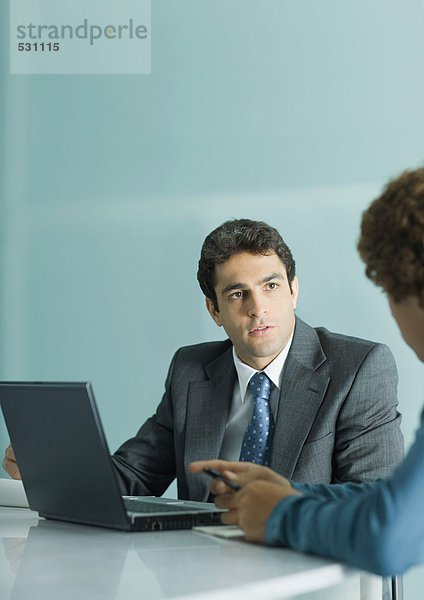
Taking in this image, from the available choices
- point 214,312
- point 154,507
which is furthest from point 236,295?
point 154,507

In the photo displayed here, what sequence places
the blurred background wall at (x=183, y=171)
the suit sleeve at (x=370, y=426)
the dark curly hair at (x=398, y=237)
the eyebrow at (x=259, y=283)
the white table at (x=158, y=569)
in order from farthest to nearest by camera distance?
the blurred background wall at (x=183, y=171), the eyebrow at (x=259, y=283), the suit sleeve at (x=370, y=426), the dark curly hair at (x=398, y=237), the white table at (x=158, y=569)

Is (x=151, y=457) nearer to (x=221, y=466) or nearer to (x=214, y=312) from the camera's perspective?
(x=214, y=312)

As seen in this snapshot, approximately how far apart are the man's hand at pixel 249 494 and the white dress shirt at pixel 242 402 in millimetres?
731

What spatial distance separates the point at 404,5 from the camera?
3.47 m

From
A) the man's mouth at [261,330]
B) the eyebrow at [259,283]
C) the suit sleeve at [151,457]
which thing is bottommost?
the suit sleeve at [151,457]

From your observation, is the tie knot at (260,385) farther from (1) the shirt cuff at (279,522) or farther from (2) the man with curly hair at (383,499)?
(1) the shirt cuff at (279,522)

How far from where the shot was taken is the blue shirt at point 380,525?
108cm

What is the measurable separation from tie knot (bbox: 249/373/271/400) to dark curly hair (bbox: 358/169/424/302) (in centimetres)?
102

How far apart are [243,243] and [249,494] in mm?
1161

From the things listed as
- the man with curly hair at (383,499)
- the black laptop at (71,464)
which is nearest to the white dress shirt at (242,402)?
the black laptop at (71,464)

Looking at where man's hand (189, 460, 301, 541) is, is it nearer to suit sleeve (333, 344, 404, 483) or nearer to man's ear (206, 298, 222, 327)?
suit sleeve (333, 344, 404, 483)

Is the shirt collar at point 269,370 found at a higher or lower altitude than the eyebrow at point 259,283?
lower

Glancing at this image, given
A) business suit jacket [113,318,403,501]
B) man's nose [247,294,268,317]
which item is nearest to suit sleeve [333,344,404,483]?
business suit jacket [113,318,403,501]

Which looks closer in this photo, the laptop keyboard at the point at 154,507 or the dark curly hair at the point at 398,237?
the dark curly hair at the point at 398,237
